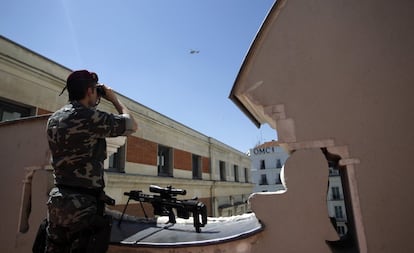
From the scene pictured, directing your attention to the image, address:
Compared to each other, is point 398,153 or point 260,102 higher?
point 260,102

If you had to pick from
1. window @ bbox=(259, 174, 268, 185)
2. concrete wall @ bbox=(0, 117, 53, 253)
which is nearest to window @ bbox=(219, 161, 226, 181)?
concrete wall @ bbox=(0, 117, 53, 253)

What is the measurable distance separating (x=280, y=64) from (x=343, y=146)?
116 cm

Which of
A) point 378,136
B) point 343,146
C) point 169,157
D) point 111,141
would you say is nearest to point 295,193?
point 343,146

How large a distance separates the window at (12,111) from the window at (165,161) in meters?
7.12

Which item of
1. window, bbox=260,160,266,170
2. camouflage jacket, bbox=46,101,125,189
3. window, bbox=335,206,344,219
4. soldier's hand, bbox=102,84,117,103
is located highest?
window, bbox=260,160,266,170

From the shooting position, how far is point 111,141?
11.6 feet

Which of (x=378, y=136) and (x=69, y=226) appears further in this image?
(x=378, y=136)

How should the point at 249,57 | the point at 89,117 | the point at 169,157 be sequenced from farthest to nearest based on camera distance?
the point at 169,157 < the point at 249,57 < the point at 89,117

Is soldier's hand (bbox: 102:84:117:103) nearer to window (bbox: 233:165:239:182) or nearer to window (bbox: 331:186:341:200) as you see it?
window (bbox: 233:165:239:182)

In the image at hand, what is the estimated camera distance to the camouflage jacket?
219cm

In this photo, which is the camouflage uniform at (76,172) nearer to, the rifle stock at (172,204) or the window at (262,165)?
the rifle stock at (172,204)

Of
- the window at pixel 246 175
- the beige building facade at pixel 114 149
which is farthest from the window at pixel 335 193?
the beige building facade at pixel 114 149

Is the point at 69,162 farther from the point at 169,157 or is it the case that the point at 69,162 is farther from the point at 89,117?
the point at 169,157

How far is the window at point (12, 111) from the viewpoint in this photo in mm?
7309
